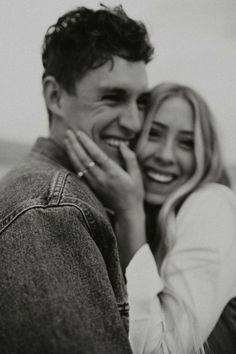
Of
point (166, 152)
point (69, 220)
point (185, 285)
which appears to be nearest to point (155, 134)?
point (166, 152)

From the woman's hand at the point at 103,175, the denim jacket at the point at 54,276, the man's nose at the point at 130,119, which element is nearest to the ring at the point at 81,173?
the woman's hand at the point at 103,175

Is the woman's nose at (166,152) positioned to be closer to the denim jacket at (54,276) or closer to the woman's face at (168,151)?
the woman's face at (168,151)

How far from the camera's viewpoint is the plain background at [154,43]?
0.94 metres

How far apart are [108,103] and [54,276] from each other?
43cm

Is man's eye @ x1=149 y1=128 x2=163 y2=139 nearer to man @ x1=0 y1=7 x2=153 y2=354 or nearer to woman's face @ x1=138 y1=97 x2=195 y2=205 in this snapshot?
woman's face @ x1=138 y1=97 x2=195 y2=205

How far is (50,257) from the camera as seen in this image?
62 cm

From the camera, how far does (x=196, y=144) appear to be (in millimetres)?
1062

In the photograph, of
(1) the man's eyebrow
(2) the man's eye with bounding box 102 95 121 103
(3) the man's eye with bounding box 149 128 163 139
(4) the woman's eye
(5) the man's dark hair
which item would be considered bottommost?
(4) the woman's eye

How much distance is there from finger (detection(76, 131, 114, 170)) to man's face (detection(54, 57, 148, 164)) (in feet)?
0.07

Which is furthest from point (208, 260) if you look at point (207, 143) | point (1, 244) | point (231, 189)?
point (1, 244)

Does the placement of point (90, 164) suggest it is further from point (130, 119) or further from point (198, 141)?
point (198, 141)

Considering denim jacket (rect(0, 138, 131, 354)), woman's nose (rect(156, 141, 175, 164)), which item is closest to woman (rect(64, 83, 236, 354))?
woman's nose (rect(156, 141, 175, 164))

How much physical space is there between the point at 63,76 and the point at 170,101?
0.82 ft

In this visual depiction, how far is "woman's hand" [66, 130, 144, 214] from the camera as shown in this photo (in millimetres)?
939
